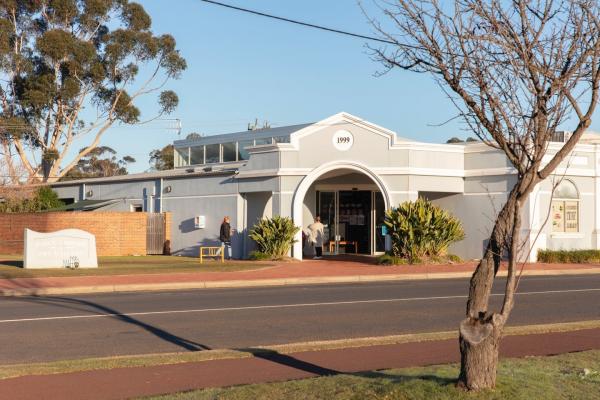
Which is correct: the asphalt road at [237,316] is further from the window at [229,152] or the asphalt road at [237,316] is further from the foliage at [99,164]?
the foliage at [99,164]

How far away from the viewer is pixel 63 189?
145 feet

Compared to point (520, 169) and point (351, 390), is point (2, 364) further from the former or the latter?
point (520, 169)

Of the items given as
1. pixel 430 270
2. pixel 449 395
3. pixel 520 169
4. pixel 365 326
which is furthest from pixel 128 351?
pixel 430 270

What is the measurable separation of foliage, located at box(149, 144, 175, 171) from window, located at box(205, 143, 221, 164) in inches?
1052

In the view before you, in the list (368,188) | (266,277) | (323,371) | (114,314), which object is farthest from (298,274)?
(323,371)

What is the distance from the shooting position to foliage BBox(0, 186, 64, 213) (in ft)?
139

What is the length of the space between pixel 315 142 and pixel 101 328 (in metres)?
18.8

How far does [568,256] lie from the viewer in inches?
1162

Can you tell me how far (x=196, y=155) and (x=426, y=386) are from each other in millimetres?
39083

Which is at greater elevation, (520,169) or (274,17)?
(274,17)

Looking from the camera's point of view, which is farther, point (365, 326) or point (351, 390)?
point (365, 326)

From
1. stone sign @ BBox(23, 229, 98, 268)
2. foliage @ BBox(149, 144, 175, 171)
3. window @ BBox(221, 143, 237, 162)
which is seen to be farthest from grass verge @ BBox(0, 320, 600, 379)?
foliage @ BBox(149, 144, 175, 171)

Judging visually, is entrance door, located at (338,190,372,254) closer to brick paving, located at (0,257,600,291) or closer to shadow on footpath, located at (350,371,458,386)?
brick paving, located at (0,257,600,291)

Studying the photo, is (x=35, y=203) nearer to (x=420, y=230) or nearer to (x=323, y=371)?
(x=420, y=230)
